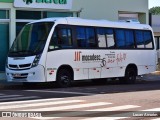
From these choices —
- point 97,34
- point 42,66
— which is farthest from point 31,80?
point 97,34

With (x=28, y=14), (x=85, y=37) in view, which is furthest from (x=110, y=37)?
(x=28, y=14)

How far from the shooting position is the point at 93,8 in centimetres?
2819

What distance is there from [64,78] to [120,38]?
4.53m

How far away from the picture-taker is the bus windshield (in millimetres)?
20344

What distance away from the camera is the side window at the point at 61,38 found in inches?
806

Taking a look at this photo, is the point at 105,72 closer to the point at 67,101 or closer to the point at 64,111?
the point at 67,101

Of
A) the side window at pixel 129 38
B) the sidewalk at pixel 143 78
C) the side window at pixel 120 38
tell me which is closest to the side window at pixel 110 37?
the side window at pixel 120 38

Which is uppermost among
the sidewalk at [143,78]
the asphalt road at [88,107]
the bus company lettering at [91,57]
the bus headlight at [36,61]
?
the bus company lettering at [91,57]

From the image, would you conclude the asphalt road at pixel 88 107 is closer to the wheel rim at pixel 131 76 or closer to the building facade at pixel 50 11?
the wheel rim at pixel 131 76

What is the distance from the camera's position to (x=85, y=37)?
72.4 ft

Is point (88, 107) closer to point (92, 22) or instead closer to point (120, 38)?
point (92, 22)

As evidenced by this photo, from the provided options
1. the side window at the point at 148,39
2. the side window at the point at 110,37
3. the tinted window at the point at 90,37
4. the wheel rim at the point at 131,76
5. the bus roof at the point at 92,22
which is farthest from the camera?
the side window at the point at 148,39

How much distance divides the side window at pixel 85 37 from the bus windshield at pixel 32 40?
1.64 metres

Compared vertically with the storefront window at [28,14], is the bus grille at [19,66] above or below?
below
